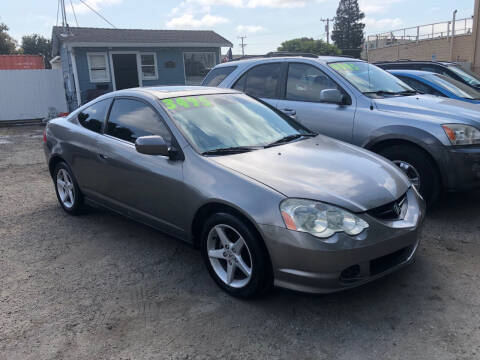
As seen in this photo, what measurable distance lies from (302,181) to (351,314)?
0.98m

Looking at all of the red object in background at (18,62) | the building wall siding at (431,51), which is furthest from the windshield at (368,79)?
the building wall siding at (431,51)

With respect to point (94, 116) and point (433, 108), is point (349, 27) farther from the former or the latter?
point (94, 116)

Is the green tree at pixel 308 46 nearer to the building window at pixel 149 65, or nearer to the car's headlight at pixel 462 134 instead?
the building window at pixel 149 65

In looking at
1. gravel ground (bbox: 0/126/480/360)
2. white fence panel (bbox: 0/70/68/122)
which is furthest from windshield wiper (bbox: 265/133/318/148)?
white fence panel (bbox: 0/70/68/122)

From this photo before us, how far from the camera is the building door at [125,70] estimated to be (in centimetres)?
1830

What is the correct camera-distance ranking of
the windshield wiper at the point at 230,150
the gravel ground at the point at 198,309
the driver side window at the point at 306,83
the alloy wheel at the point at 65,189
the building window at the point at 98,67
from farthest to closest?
1. the building window at the point at 98,67
2. the driver side window at the point at 306,83
3. the alloy wheel at the point at 65,189
4. the windshield wiper at the point at 230,150
5. the gravel ground at the point at 198,309

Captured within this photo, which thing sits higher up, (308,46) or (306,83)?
(308,46)

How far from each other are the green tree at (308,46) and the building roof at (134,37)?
47.8 meters

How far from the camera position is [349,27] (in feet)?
240

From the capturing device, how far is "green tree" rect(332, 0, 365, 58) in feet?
238

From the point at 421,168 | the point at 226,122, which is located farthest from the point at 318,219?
the point at 421,168

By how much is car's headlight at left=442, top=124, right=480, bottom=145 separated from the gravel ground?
0.86 m

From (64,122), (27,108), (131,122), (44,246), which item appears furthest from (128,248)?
(27,108)

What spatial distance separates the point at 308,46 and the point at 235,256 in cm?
7844
